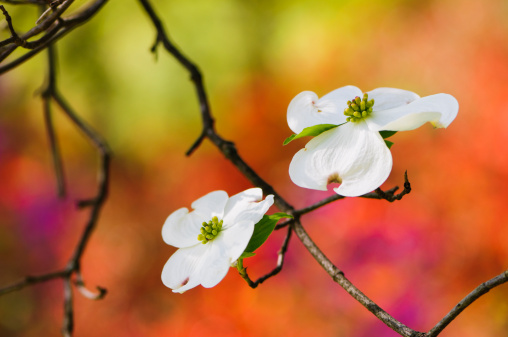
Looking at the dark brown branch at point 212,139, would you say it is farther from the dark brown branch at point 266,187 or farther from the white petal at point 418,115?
the white petal at point 418,115

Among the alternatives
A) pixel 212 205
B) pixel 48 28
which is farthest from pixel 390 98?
pixel 48 28

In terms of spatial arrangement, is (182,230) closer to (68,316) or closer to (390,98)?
(390,98)

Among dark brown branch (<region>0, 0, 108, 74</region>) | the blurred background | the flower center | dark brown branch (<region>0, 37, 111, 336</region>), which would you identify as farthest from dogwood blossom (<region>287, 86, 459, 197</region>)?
the blurred background

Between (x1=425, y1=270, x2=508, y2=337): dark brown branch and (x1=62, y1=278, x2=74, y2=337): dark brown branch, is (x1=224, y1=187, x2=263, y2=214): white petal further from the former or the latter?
(x1=62, y1=278, x2=74, y2=337): dark brown branch

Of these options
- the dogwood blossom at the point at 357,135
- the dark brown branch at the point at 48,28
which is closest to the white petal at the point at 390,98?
the dogwood blossom at the point at 357,135

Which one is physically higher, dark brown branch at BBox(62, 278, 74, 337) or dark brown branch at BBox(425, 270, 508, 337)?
dark brown branch at BBox(425, 270, 508, 337)

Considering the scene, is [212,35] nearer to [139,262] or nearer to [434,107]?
[139,262]

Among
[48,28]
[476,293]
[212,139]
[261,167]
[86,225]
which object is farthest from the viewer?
[261,167]
